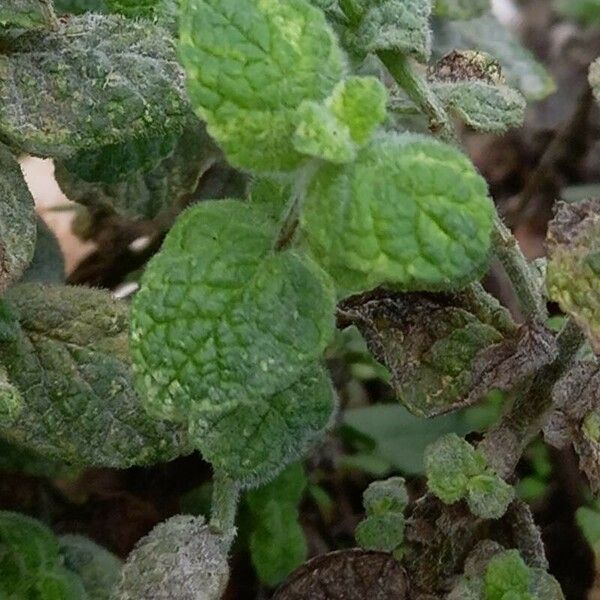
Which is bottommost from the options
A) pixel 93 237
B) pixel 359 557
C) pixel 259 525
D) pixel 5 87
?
pixel 93 237

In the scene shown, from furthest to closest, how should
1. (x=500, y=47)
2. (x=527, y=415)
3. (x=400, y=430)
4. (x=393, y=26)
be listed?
(x=500, y=47) → (x=400, y=430) → (x=527, y=415) → (x=393, y=26)

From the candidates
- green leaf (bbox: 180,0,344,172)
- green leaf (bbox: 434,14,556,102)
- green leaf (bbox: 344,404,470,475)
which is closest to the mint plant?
green leaf (bbox: 180,0,344,172)

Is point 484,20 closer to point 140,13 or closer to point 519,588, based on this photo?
point 140,13

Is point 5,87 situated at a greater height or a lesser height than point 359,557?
greater

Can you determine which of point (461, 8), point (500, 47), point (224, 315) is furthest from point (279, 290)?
point (500, 47)

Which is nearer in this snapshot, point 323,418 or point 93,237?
point 323,418

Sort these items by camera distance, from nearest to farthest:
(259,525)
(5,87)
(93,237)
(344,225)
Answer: (344,225) → (5,87) → (259,525) → (93,237)

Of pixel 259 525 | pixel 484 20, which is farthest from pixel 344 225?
pixel 484 20

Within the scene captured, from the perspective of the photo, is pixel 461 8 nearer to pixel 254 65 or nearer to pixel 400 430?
pixel 400 430
